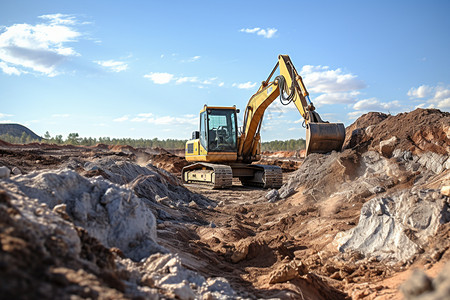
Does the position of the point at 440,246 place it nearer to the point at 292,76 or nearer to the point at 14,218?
the point at 14,218

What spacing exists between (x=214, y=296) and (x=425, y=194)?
4135mm

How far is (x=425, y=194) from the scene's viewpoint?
20.3 feet

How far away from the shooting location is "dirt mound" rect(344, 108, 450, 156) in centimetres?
983

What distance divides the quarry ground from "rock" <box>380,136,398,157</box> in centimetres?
3

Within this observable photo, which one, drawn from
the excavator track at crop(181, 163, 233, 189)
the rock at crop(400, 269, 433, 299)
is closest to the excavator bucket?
the excavator track at crop(181, 163, 233, 189)

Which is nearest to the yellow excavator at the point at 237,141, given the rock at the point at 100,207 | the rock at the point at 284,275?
the rock at the point at 284,275

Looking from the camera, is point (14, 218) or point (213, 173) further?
point (213, 173)

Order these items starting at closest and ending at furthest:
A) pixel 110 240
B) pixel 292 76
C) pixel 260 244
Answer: pixel 110 240, pixel 260 244, pixel 292 76

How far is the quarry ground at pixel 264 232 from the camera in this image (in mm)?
2664

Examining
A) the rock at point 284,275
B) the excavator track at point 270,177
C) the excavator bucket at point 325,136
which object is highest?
the excavator bucket at point 325,136

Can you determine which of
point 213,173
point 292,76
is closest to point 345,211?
point 292,76

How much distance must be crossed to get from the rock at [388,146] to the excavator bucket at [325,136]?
1.66 meters

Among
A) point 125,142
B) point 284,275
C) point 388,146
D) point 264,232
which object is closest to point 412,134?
point 388,146

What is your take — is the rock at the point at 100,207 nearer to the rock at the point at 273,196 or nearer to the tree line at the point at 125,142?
the rock at the point at 273,196
